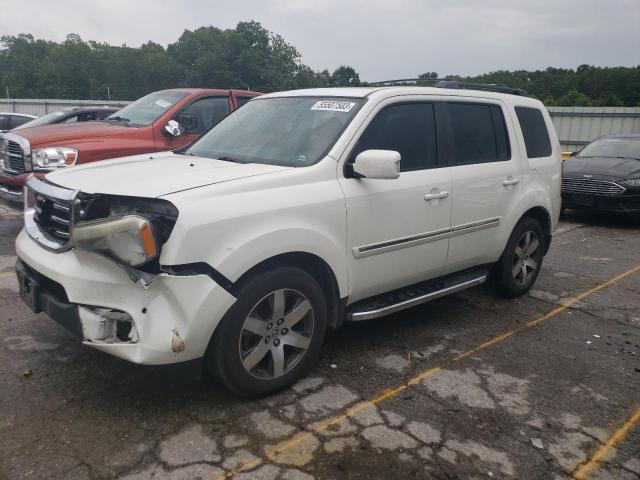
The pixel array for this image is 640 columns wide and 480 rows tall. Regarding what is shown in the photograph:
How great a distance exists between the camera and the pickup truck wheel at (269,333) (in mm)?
2803

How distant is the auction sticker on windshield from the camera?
3.59m

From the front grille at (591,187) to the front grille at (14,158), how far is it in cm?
825

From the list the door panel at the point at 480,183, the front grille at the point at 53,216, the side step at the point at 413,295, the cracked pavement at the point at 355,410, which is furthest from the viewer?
the door panel at the point at 480,183

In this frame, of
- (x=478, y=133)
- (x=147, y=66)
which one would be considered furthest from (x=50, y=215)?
(x=147, y=66)

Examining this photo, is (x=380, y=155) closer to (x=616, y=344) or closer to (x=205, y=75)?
(x=616, y=344)

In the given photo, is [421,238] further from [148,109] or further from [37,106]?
[37,106]

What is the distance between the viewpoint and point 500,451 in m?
2.68

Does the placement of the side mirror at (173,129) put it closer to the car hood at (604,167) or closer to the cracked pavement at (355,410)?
the cracked pavement at (355,410)

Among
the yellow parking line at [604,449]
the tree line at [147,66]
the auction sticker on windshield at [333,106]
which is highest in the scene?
the tree line at [147,66]

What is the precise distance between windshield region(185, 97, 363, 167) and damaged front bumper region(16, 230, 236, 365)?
1.11m

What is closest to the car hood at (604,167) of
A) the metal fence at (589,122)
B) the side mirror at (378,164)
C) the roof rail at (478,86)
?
the roof rail at (478,86)

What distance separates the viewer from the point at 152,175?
10.0 feet

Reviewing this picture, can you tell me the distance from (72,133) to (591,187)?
786 cm

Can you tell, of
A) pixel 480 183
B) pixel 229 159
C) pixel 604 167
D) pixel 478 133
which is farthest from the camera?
pixel 604 167
